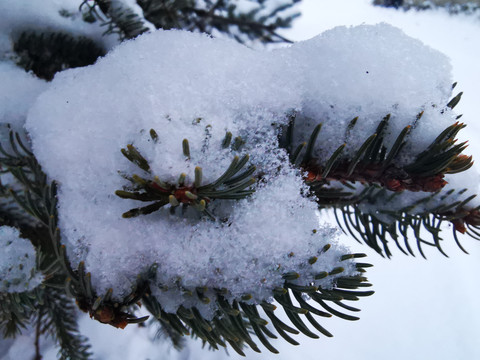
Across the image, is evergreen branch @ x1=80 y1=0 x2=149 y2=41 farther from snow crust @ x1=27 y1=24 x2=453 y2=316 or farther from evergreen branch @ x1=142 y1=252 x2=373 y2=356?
evergreen branch @ x1=142 y1=252 x2=373 y2=356

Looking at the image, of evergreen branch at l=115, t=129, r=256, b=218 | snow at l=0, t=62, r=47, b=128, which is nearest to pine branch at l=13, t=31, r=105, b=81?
snow at l=0, t=62, r=47, b=128

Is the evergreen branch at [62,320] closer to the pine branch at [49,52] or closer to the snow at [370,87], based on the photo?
the pine branch at [49,52]

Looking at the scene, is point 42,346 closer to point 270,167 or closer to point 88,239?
point 88,239

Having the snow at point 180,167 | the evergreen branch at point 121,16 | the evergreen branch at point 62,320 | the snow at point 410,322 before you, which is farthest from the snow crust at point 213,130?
the snow at point 410,322

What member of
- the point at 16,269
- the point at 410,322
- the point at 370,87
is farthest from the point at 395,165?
the point at 410,322

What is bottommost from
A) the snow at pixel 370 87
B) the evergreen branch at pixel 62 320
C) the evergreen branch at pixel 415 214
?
the evergreen branch at pixel 62 320

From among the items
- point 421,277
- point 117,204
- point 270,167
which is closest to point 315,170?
point 270,167
